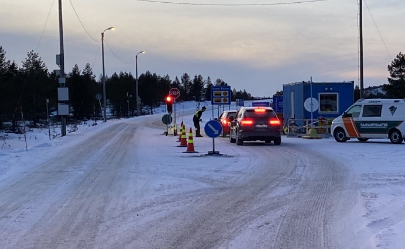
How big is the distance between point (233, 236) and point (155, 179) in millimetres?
5310

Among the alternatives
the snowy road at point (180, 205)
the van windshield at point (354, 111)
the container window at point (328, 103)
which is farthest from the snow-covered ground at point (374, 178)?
the container window at point (328, 103)

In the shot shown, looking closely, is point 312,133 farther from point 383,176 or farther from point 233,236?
point 233,236

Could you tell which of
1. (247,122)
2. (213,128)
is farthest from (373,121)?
(213,128)

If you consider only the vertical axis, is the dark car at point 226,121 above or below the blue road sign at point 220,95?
below

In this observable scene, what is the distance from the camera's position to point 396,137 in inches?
854

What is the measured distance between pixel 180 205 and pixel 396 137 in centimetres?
1525

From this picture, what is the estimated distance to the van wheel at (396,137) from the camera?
2156cm

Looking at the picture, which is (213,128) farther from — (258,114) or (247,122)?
(258,114)

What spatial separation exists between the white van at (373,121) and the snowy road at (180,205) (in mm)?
8239

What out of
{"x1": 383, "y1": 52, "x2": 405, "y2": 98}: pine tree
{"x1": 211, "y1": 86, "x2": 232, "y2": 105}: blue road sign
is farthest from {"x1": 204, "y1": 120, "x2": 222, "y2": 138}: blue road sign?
{"x1": 383, "y1": 52, "x2": 405, "y2": 98}: pine tree

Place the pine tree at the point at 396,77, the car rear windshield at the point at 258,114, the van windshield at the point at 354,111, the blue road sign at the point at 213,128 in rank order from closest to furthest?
the blue road sign at the point at 213,128
the car rear windshield at the point at 258,114
the van windshield at the point at 354,111
the pine tree at the point at 396,77

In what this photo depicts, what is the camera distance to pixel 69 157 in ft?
57.8

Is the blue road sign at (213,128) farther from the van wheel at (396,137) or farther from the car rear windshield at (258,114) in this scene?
the van wheel at (396,137)

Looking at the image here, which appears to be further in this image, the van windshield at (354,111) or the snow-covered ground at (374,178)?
the van windshield at (354,111)
